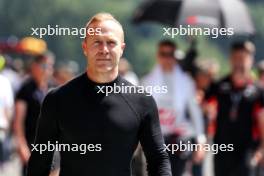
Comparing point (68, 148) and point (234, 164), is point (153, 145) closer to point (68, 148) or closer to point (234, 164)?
point (68, 148)

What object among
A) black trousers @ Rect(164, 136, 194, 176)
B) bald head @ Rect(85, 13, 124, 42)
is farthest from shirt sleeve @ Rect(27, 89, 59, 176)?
black trousers @ Rect(164, 136, 194, 176)

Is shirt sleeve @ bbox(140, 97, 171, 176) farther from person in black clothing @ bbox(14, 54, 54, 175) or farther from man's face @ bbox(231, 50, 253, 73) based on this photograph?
person in black clothing @ bbox(14, 54, 54, 175)

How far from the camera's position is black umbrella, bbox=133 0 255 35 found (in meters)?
12.1

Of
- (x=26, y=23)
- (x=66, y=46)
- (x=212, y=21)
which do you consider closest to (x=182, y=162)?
(x=212, y=21)

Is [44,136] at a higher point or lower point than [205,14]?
lower

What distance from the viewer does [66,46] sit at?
5303 cm

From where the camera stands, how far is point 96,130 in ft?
20.4

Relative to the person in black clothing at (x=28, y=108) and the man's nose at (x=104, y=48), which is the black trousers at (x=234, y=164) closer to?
the person in black clothing at (x=28, y=108)

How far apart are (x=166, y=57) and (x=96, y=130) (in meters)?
5.48

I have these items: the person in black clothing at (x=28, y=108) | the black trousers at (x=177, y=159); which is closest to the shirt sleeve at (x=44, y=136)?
the black trousers at (x=177, y=159)

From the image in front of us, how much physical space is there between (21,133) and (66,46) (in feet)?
136

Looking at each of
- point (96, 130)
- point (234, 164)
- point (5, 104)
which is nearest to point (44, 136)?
point (96, 130)

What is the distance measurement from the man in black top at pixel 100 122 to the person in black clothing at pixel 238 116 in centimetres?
527

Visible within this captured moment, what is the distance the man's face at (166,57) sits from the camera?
11.6m
